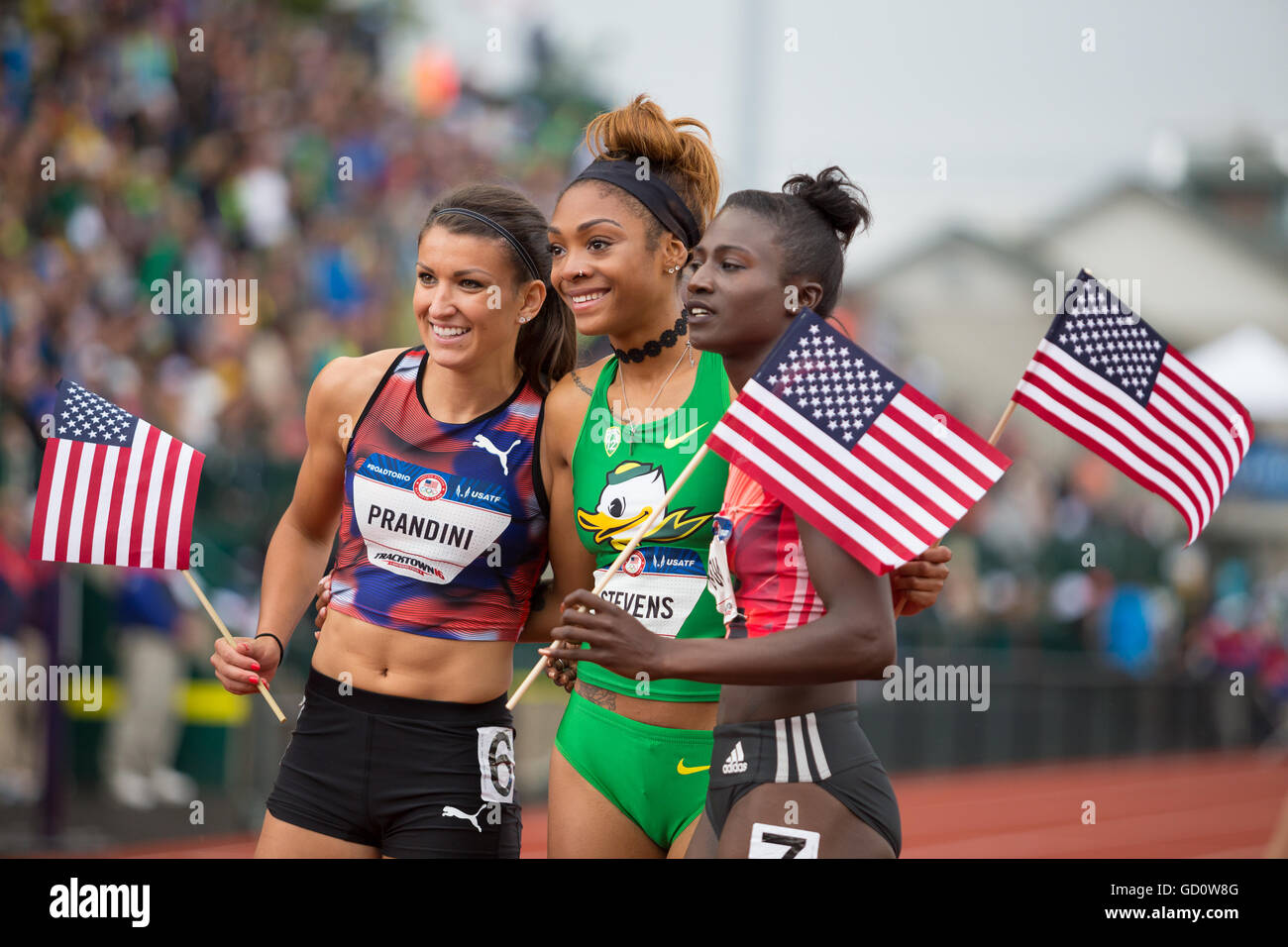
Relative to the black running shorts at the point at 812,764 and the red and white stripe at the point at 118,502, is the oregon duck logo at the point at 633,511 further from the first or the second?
the red and white stripe at the point at 118,502

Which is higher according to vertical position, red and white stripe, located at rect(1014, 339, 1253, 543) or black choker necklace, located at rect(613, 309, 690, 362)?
black choker necklace, located at rect(613, 309, 690, 362)

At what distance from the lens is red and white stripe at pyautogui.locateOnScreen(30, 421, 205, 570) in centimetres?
432

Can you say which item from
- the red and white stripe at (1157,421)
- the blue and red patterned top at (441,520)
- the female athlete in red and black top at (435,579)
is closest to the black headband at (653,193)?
the female athlete in red and black top at (435,579)

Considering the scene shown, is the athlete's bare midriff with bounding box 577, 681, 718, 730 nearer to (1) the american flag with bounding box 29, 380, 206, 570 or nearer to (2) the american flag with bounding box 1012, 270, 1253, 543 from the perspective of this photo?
(2) the american flag with bounding box 1012, 270, 1253, 543

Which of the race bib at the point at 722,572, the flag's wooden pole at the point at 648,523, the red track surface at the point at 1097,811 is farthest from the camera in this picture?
the red track surface at the point at 1097,811

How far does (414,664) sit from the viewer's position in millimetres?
4016

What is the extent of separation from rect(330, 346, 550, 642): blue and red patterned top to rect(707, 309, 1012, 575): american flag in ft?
2.28

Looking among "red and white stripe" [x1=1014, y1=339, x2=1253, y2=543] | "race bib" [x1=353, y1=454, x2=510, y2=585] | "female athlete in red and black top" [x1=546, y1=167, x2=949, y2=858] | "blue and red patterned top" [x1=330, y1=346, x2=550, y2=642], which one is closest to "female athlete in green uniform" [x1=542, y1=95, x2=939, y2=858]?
"blue and red patterned top" [x1=330, y1=346, x2=550, y2=642]

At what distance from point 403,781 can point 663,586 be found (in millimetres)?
825

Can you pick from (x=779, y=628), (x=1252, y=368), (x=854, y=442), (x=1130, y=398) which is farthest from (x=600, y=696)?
(x=1252, y=368)

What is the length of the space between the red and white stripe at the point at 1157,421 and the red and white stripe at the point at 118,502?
2.32m

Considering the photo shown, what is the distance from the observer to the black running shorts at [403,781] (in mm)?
3932

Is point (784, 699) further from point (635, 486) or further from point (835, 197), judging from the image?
point (835, 197)
